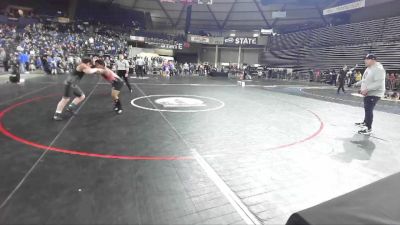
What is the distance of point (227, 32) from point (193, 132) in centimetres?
3822

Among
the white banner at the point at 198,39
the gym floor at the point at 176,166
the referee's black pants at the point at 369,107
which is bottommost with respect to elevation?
the gym floor at the point at 176,166

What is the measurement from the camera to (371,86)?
5.86 m

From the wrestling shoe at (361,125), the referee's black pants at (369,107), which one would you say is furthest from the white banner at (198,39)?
the referee's black pants at (369,107)

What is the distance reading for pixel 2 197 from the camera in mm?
2678

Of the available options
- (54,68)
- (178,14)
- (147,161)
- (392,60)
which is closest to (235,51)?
(178,14)

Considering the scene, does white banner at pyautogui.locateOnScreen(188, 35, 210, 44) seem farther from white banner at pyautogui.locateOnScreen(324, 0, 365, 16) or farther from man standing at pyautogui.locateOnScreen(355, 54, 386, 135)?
man standing at pyautogui.locateOnScreen(355, 54, 386, 135)

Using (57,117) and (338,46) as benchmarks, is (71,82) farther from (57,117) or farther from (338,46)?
(338,46)

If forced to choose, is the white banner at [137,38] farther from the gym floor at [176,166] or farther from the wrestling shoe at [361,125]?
the wrestling shoe at [361,125]

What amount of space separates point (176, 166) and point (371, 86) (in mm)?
4586

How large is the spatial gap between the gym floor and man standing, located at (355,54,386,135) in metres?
0.41

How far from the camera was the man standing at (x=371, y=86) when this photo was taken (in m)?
5.81

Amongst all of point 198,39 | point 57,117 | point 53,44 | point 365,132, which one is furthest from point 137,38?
point 365,132

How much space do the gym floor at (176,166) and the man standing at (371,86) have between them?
0.41m

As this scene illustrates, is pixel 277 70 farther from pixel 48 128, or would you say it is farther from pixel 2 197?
pixel 2 197
